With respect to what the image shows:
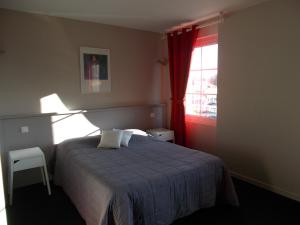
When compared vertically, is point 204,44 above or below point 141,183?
above

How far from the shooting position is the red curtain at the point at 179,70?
3691 mm

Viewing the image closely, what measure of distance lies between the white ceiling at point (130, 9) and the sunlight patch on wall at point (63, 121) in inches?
45.5

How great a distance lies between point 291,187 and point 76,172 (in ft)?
8.12

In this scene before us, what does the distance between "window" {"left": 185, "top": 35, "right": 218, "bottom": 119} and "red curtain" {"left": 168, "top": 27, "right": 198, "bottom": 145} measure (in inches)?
6.7

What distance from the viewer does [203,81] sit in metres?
3.76

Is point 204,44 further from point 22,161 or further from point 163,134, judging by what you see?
point 22,161

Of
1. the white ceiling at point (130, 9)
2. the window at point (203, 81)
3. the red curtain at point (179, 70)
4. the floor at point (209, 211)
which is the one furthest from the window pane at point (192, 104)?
the floor at point (209, 211)

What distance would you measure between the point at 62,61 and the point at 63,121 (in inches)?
33.8

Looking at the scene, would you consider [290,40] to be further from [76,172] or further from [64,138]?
[64,138]

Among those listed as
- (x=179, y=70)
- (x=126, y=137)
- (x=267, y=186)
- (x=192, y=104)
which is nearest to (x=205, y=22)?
(x=179, y=70)

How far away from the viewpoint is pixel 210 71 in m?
3.62

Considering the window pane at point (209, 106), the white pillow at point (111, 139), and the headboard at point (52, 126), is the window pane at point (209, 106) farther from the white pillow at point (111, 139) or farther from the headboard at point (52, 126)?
the white pillow at point (111, 139)

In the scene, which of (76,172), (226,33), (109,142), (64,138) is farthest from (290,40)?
(64,138)

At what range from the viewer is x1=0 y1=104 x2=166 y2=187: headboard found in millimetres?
2947
